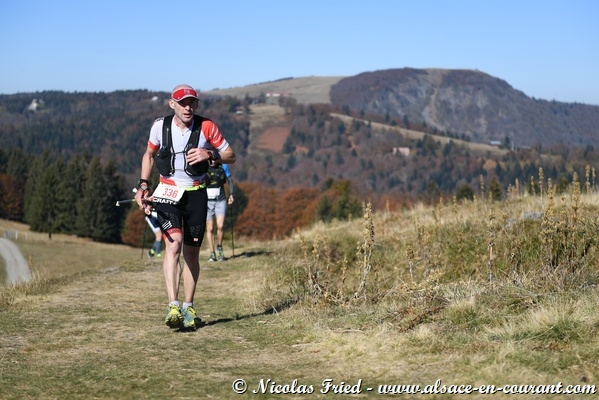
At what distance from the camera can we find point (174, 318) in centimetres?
769

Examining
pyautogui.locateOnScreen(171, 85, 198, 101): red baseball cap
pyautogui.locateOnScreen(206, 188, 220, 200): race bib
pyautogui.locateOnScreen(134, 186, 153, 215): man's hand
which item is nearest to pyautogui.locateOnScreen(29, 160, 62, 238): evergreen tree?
pyautogui.locateOnScreen(206, 188, 220, 200): race bib

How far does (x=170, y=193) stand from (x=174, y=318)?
1.21 meters

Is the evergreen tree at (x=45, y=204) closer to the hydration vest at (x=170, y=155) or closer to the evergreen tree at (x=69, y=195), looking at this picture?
the evergreen tree at (x=69, y=195)

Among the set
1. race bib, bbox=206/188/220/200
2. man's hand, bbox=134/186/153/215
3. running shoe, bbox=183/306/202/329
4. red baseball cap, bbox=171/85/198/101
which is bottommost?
running shoe, bbox=183/306/202/329

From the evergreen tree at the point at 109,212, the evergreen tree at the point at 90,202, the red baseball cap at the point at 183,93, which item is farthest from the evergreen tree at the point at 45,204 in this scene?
the red baseball cap at the point at 183,93

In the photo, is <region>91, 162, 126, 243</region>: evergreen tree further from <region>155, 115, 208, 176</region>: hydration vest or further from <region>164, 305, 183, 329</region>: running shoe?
<region>164, 305, 183, 329</region>: running shoe

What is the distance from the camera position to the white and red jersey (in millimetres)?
7961

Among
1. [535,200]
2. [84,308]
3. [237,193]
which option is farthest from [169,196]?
[237,193]

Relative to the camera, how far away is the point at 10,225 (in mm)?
115188

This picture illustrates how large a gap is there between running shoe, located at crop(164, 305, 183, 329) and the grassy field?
15 centimetres

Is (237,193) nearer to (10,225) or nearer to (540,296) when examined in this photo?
(10,225)

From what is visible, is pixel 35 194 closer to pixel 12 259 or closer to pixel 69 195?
pixel 69 195

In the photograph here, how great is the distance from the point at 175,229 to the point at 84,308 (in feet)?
7.11

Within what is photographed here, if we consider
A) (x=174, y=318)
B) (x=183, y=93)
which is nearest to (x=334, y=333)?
(x=174, y=318)
